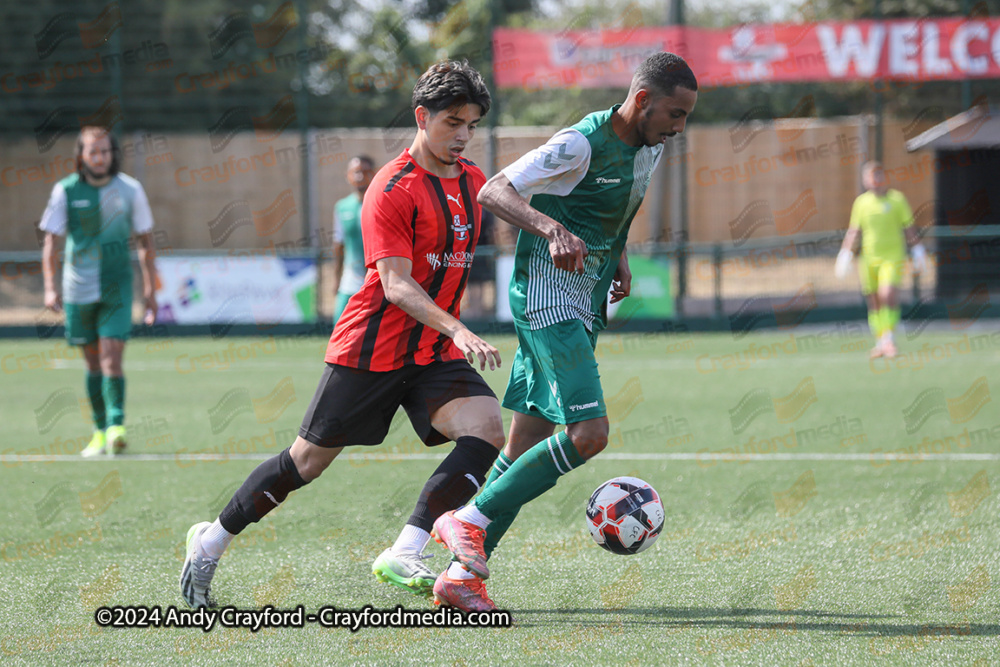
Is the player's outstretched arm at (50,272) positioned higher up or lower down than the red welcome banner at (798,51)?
lower down

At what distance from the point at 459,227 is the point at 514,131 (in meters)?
26.6

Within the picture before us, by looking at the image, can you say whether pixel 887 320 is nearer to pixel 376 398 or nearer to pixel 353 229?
pixel 353 229

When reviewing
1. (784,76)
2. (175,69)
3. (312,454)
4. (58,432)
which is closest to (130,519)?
(312,454)

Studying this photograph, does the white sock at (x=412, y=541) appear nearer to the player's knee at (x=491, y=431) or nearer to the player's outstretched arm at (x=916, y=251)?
the player's knee at (x=491, y=431)

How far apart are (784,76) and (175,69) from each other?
622 inches

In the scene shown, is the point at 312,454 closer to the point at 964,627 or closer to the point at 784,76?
the point at 964,627

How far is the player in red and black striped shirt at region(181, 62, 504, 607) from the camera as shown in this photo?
4.16 metres

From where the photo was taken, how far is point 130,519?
605cm

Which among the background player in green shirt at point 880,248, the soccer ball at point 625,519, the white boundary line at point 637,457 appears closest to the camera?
the soccer ball at point 625,519

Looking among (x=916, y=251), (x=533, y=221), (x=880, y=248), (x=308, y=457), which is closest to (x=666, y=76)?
(x=533, y=221)

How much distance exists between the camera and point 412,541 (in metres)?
4.29

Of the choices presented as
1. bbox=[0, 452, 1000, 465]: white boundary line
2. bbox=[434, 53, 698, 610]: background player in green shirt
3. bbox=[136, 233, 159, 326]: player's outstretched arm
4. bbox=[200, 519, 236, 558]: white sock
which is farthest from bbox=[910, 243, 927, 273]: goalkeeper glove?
bbox=[200, 519, 236, 558]: white sock

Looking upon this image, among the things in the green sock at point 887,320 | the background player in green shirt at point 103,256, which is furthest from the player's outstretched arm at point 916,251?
the background player in green shirt at point 103,256

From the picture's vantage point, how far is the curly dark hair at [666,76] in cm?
416
